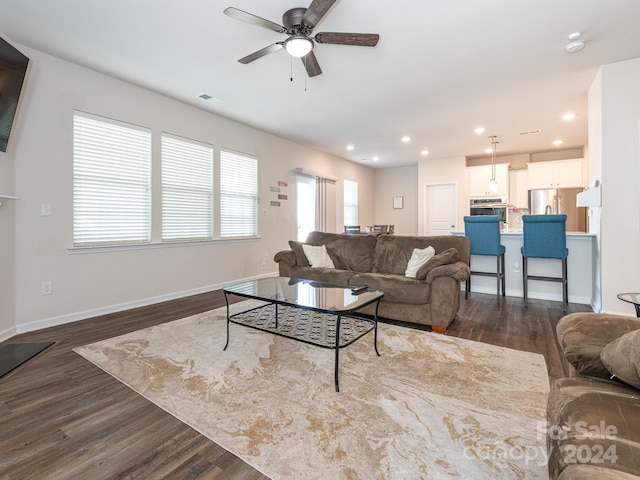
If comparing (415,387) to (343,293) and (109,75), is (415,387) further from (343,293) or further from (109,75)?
(109,75)

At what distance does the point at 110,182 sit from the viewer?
12.4 ft

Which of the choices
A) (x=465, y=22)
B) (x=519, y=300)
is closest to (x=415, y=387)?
(x=465, y=22)

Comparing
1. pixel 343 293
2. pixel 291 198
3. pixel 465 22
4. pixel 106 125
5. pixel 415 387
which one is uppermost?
pixel 465 22

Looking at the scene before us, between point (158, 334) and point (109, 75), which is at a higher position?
point (109, 75)

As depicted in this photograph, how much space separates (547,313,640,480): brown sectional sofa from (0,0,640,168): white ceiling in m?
2.53

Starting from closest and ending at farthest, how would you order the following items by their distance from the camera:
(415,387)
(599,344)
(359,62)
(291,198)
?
(599,344), (415,387), (359,62), (291,198)

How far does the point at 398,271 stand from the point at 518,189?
533 cm

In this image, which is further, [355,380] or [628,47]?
[628,47]

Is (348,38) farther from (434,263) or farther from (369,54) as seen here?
(434,263)

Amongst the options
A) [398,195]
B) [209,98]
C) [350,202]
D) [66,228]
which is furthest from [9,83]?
[398,195]

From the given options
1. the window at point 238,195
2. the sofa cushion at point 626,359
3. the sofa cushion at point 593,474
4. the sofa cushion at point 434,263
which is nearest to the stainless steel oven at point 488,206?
the sofa cushion at point 434,263

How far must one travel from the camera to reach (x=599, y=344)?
1293 mm

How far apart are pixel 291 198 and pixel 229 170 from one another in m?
1.58

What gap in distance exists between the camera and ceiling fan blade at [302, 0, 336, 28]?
2.10m
